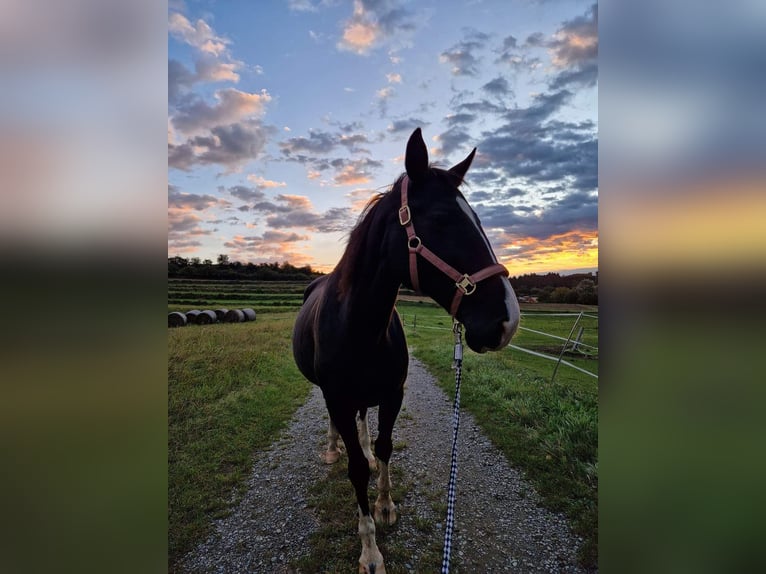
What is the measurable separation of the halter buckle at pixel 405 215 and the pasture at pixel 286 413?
277 centimetres

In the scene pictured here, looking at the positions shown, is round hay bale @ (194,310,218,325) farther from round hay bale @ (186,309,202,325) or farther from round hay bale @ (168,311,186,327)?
round hay bale @ (168,311,186,327)

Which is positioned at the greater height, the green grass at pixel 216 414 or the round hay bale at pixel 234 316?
the round hay bale at pixel 234 316

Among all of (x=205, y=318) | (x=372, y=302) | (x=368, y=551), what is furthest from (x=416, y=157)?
(x=205, y=318)

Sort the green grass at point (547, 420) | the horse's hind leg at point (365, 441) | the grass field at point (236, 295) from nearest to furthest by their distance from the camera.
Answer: the green grass at point (547, 420), the horse's hind leg at point (365, 441), the grass field at point (236, 295)

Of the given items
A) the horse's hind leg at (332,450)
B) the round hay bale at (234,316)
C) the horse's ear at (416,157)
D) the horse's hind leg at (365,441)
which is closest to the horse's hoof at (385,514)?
the horse's hind leg at (365,441)

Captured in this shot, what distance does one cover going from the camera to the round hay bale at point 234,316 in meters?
19.8

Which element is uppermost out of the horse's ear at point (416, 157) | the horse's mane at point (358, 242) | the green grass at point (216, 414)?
the horse's ear at point (416, 157)
